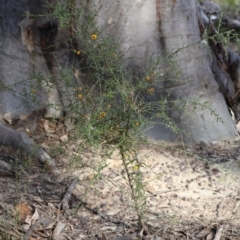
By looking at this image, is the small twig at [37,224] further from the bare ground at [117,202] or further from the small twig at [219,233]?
the small twig at [219,233]

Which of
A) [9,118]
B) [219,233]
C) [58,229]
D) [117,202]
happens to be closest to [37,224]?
[58,229]

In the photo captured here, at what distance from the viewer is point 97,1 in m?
4.55

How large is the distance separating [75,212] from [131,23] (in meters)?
1.92

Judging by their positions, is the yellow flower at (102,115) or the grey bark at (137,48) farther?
the grey bark at (137,48)

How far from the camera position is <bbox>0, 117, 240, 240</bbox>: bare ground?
3.24 m

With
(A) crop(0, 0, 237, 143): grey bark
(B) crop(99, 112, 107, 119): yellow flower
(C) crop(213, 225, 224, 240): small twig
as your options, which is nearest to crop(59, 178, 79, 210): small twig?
(B) crop(99, 112, 107, 119): yellow flower

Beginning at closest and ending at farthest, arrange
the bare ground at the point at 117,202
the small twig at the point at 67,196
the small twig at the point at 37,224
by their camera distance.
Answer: the small twig at the point at 37,224 < the bare ground at the point at 117,202 < the small twig at the point at 67,196

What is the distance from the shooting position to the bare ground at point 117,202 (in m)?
3.24

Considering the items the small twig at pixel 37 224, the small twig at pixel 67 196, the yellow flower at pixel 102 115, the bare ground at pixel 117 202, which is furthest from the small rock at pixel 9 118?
the yellow flower at pixel 102 115

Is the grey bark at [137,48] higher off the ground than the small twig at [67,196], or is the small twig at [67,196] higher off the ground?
the grey bark at [137,48]

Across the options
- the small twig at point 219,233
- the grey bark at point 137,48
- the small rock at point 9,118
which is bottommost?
the small twig at point 219,233

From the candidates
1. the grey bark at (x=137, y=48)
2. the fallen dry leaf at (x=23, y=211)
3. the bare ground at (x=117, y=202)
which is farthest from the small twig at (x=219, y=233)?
the grey bark at (x=137, y=48)

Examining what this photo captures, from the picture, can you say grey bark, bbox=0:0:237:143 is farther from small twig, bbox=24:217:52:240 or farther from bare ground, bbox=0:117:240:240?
small twig, bbox=24:217:52:240

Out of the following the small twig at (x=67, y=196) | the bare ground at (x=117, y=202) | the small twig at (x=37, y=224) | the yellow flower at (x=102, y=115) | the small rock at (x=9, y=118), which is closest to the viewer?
the yellow flower at (x=102, y=115)
